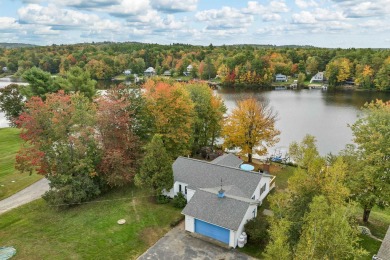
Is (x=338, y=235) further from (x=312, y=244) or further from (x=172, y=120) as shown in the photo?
(x=172, y=120)

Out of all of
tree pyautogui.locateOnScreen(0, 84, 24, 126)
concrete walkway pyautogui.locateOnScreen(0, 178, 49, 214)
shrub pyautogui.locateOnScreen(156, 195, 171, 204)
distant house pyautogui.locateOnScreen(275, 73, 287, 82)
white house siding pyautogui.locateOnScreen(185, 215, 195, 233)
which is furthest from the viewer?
distant house pyautogui.locateOnScreen(275, 73, 287, 82)

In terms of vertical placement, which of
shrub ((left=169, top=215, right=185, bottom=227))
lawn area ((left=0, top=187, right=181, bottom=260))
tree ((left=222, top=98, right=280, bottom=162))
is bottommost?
lawn area ((left=0, top=187, right=181, bottom=260))

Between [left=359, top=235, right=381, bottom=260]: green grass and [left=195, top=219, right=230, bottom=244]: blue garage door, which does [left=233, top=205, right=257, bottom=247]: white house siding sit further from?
[left=359, top=235, right=381, bottom=260]: green grass

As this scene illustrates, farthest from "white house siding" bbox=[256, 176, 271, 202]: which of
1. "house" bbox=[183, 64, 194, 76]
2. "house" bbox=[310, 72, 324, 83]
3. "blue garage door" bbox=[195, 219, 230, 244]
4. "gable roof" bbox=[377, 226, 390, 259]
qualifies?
"house" bbox=[183, 64, 194, 76]

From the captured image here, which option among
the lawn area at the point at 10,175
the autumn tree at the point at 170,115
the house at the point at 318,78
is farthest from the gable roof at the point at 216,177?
the house at the point at 318,78

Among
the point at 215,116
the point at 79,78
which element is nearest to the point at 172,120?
the point at 215,116
